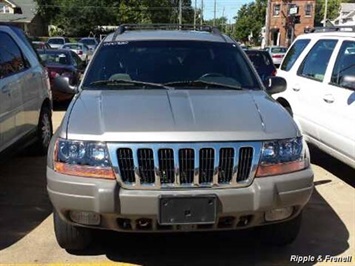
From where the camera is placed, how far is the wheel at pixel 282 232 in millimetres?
4246

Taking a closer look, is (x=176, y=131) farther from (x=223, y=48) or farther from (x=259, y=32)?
(x=259, y=32)

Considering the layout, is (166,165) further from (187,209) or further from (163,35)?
(163,35)

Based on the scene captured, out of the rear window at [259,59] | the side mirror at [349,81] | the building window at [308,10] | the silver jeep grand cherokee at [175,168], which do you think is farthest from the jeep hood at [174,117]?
the building window at [308,10]

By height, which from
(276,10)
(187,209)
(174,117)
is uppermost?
(174,117)

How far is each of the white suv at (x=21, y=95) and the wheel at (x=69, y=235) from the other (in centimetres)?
190

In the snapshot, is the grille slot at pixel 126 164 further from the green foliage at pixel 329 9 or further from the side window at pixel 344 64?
the green foliage at pixel 329 9

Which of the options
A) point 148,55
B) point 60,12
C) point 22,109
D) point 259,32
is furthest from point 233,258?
point 259,32

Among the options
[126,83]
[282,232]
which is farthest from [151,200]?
[126,83]

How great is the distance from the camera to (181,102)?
4223 mm

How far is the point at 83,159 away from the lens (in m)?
3.75

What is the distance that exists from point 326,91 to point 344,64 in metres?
0.37

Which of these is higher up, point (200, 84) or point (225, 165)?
point (200, 84)

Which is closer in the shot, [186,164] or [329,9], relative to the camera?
[186,164]

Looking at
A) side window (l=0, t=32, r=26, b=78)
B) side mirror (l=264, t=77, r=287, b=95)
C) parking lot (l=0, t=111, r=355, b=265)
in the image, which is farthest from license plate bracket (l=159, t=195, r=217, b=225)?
side window (l=0, t=32, r=26, b=78)
